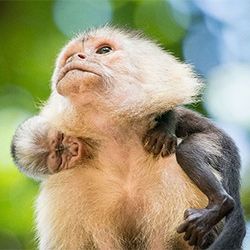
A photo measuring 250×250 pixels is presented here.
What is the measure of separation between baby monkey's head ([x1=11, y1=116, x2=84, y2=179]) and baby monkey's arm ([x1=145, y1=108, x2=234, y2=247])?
33 centimetres

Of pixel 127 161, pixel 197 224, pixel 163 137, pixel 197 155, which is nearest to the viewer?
pixel 197 224

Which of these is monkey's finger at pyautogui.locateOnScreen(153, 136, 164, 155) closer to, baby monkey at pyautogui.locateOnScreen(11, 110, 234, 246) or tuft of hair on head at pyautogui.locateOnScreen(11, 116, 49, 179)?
baby monkey at pyautogui.locateOnScreen(11, 110, 234, 246)

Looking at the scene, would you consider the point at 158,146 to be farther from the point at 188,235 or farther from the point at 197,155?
the point at 188,235

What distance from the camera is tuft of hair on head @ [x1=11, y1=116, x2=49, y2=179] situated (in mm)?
2691

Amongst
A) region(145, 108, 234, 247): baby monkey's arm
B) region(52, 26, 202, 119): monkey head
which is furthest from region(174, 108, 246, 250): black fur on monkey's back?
region(52, 26, 202, 119): monkey head

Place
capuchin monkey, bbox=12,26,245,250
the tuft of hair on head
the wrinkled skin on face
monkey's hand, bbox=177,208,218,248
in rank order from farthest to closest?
the tuft of hair on head → the wrinkled skin on face → capuchin monkey, bbox=12,26,245,250 → monkey's hand, bbox=177,208,218,248

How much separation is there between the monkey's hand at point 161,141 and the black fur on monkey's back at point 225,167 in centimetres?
17

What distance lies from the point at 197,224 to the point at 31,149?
33.6 inches

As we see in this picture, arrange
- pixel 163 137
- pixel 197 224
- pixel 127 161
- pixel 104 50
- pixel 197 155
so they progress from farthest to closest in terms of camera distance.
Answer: pixel 104 50, pixel 127 161, pixel 163 137, pixel 197 155, pixel 197 224

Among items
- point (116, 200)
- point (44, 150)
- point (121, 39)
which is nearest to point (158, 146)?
point (116, 200)

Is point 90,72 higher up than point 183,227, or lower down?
higher up

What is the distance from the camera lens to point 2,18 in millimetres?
4254

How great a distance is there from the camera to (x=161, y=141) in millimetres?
2523

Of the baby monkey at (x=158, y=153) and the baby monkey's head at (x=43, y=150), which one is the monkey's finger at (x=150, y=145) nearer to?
the baby monkey at (x=158, y=153)
